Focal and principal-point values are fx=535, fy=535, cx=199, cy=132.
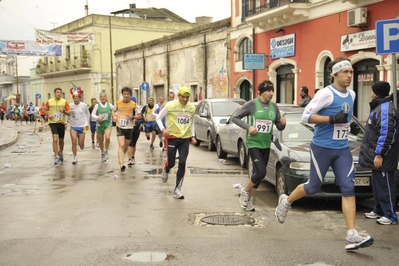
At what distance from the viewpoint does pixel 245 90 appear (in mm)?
28141

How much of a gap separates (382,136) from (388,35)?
2083 millimetres

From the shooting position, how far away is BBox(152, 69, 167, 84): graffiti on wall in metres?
36.8

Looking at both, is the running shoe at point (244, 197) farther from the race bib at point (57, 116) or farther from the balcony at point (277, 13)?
the balcony at point (277, 13)

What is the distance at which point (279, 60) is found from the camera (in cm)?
2388

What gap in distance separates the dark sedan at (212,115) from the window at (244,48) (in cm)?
1026

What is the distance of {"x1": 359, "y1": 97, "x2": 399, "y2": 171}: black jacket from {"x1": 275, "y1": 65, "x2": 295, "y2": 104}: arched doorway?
54.9 feet

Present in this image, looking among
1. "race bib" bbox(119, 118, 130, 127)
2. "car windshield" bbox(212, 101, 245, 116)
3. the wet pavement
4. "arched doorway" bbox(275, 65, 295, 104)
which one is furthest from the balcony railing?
the wet pavement

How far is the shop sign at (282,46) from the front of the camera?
22922 mm

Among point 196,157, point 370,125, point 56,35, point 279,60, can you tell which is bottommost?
→ point 196,157

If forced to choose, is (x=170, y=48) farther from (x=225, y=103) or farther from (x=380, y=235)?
(x=380, y=235)

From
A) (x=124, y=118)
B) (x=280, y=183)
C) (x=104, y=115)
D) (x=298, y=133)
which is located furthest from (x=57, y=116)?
(x=280, y=183)

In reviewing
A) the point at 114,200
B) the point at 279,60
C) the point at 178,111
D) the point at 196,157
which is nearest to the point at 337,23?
the point at 279,60

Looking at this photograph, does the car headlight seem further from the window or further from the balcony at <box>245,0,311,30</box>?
the window

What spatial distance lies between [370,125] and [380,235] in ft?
4.86
